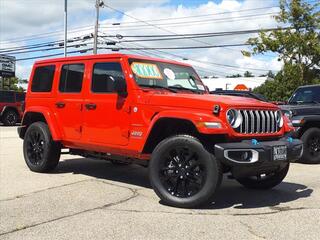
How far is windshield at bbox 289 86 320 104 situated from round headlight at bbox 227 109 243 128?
19.8ft

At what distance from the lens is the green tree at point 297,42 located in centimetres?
2366

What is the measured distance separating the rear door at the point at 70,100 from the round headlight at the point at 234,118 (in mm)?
2738

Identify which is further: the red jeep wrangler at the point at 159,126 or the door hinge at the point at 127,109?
the door hinge at the point at 127,109

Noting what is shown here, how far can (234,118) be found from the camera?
21.0 feet

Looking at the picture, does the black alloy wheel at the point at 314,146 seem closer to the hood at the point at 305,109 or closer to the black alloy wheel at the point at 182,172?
the hood at the point at 305,109

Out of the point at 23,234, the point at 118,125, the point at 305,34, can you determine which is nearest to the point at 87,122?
the point at 118,125

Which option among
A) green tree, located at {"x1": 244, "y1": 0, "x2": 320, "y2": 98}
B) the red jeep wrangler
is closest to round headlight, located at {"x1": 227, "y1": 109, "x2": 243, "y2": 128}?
the red jeep wrangler

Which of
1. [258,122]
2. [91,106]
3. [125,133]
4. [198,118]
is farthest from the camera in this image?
[91,106]

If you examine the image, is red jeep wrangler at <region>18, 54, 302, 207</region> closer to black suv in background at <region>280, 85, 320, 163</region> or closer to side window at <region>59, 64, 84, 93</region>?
side window at <region>59, 64, 84, 93</region>

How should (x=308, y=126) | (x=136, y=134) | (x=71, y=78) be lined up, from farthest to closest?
(x=308, y=126) → (x=71, y=78) → (x=136, y=134)

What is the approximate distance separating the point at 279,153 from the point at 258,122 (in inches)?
19.9

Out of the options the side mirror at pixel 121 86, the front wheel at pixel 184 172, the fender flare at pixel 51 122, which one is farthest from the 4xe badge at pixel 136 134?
the fender flare at pixel 51 122

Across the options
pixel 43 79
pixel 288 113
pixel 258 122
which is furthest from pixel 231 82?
pixel 258 122

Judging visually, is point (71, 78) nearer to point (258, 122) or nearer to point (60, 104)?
point (60, 104)
